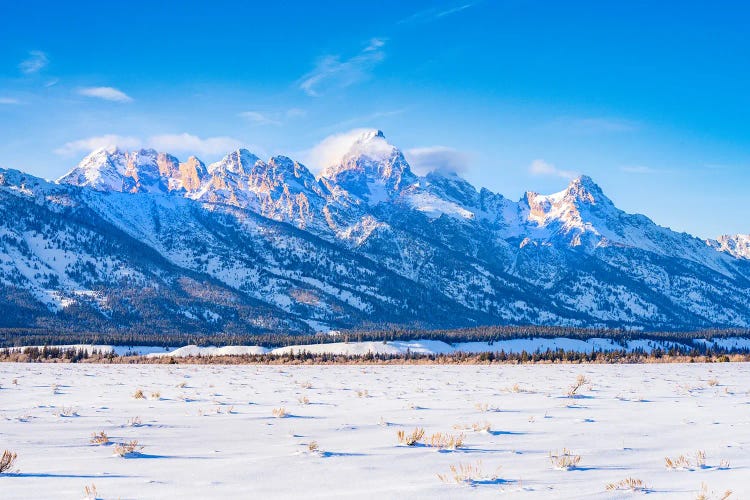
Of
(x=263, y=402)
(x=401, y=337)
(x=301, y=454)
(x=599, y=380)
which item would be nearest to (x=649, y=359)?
(x=599, y=380)

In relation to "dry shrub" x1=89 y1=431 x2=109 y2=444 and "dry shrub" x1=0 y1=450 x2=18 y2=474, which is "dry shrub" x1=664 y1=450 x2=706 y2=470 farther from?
"dry shrub" x1=0 y1=450 x2=18 y2=474

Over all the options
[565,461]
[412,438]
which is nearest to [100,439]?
[412,438]

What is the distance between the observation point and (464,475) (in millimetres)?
11250

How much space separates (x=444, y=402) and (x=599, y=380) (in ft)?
44.9

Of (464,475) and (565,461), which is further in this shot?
(565,461)

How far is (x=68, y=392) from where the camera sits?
1056 inches

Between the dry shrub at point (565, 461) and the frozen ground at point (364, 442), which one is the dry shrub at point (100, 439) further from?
the dry shrub at point (565, 461)

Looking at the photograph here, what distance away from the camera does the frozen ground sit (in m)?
10.7

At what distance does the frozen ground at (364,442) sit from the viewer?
1071 cm

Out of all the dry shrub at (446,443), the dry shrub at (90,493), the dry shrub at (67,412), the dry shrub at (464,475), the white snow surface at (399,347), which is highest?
the dry shrub at (90,493)

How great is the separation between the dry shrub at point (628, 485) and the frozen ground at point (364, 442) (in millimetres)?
238

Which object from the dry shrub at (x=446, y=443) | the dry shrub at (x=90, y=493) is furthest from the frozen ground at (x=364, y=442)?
the dry shrub at (x=446, y=443)

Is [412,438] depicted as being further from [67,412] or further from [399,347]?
[399,347]

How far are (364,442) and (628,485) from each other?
248 inches
